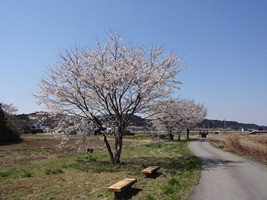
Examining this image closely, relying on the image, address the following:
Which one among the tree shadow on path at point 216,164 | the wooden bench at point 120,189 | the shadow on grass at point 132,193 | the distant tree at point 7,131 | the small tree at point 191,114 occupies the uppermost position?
the small tree at point 191,114

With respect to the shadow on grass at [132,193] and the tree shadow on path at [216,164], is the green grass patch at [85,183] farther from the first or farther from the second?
the tree shadow on path at [216,164]

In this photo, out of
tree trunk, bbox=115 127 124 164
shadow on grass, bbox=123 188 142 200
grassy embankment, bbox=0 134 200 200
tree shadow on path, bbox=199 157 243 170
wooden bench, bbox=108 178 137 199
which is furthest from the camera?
tree trunk, bbox=115 127 124 164

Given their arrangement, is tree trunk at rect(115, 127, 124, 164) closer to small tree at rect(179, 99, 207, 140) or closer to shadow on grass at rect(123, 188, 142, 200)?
shadow on grass at rect(123, 188, 142, 200)

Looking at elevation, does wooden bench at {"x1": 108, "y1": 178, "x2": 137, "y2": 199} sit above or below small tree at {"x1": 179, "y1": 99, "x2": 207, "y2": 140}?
below

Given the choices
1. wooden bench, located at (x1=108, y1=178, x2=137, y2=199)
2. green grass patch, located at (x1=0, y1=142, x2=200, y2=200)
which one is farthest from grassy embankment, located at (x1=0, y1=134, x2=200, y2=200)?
wooden bench, located at (x1=108, y1=178, x2=137, y2=199)

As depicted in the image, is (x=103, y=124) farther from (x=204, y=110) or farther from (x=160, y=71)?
(x=204, y=110)

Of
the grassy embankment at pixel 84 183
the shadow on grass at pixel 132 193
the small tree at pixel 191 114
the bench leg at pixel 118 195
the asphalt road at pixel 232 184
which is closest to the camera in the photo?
the bench leg at pixel 118 195

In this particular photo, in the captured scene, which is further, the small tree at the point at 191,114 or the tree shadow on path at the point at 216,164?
the small tree at the point at 191,114

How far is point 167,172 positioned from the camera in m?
15.4

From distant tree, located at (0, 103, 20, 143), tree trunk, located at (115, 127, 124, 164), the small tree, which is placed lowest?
tree trunk, located at (115, 127, 124, 164)

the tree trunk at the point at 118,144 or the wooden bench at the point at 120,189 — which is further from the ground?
the tree trunk at the point at 118,144

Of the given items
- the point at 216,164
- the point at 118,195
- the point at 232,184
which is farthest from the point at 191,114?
the point at 118,195

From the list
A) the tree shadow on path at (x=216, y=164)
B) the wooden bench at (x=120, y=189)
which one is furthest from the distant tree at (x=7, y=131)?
the wooden bench at (x=120, y=189)

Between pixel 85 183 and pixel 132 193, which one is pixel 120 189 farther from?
pixel 85 183
